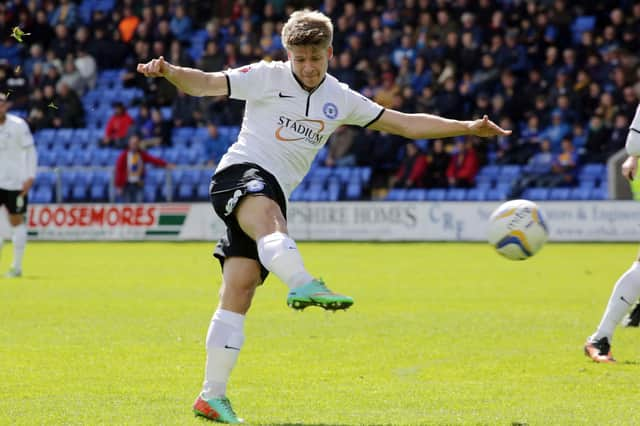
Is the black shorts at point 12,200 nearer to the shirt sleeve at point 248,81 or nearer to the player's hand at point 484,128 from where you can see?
the shirt sleeve at point 248,81

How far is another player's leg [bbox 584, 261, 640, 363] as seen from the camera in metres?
8.21

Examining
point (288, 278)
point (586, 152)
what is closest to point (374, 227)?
point (586, 152)

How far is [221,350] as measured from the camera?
5918 millimetres

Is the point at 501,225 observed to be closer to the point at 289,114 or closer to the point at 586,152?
the point at 289,114

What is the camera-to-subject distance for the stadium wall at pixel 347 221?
22.7 meters

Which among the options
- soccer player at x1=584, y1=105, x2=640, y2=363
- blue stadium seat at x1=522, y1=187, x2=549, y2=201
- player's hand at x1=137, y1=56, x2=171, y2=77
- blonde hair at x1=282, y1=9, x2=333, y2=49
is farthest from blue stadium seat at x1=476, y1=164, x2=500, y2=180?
player's hand at x1=137, y1=56, x2=171, y2=77

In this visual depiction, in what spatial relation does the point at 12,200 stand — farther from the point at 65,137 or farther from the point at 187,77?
the point at 65,137

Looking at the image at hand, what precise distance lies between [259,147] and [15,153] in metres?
11.2

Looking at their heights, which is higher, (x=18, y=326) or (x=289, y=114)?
(x=289, y=114)

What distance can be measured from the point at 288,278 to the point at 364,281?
1037cm

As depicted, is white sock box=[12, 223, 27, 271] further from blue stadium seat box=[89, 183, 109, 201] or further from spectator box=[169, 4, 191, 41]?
spectator box=[169, 4, 191, 41]

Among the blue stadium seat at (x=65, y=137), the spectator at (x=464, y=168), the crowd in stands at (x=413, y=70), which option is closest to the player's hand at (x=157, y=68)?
the crowd in stands at (x=413, y=70)

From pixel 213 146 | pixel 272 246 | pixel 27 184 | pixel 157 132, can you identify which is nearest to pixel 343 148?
pixel 213 146

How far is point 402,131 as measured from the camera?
6352 millimetres
